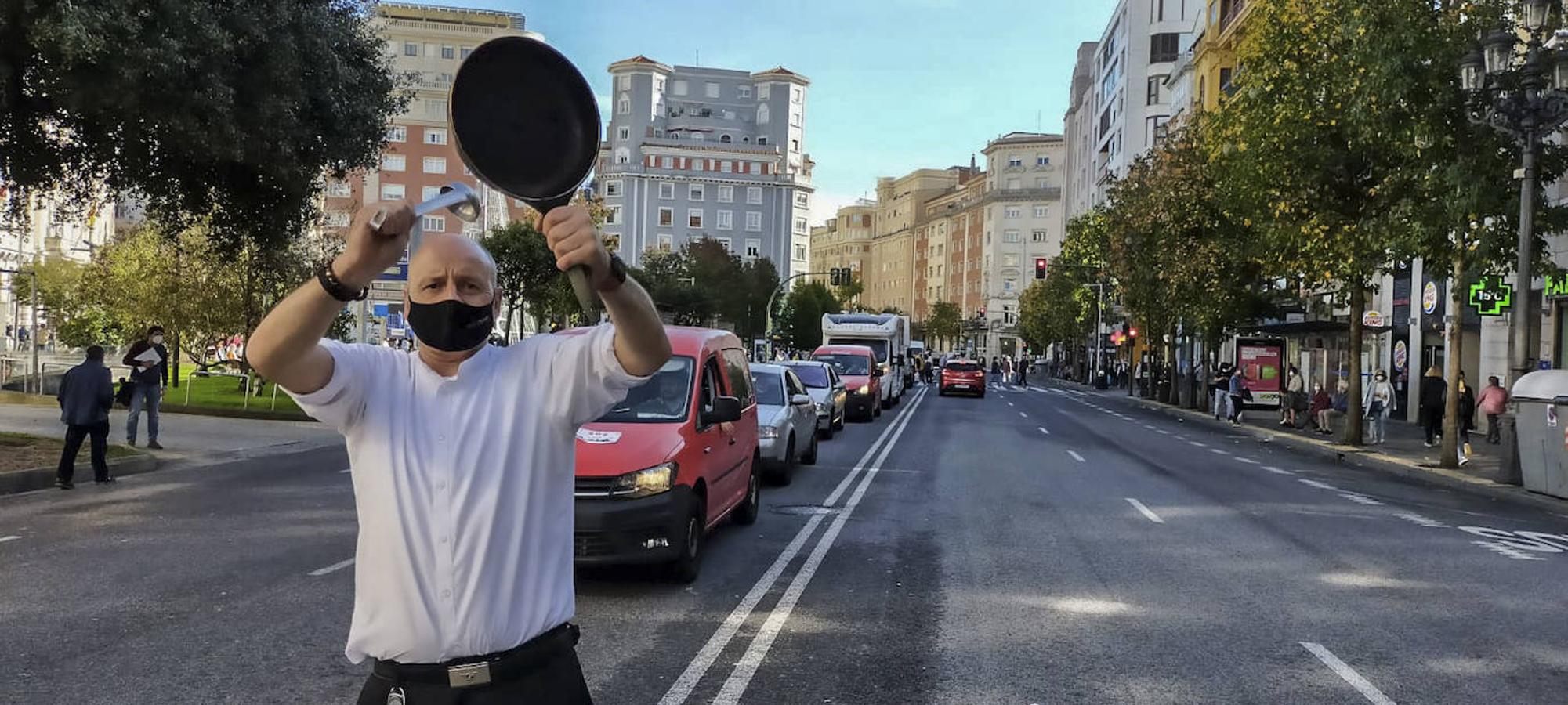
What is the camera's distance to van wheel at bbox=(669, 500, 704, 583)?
8.23 meters

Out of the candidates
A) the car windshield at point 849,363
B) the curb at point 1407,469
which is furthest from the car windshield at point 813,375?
the curb at point 1407,469

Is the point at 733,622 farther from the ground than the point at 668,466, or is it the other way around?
the point at 668,466

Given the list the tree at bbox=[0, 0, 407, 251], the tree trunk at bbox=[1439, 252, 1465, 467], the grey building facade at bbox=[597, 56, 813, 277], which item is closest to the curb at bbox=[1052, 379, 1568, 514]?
the tree trunk at bbox=[1439, 252, 1465, 467]

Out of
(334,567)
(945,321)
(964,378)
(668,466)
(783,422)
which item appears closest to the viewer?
(668,466)

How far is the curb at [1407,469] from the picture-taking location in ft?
54.2

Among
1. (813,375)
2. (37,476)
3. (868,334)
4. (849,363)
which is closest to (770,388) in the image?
(813,375)

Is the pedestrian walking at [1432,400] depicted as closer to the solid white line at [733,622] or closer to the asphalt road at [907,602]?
the asphalt road at [907,602]

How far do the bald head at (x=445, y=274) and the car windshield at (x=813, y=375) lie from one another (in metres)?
20.6

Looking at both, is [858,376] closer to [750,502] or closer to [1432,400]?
[1432,400]

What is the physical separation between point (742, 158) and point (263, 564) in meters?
116

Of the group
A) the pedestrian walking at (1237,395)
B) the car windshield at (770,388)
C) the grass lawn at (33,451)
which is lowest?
the grass lawn at (33,451)

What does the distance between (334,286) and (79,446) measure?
13.6 metres

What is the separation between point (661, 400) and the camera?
9422 millimetres

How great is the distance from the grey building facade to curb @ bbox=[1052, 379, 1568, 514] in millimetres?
90112
